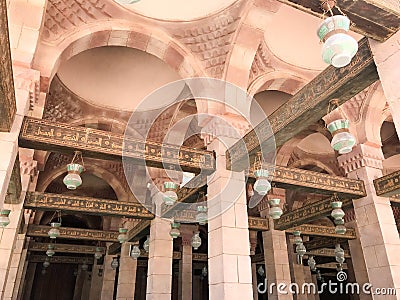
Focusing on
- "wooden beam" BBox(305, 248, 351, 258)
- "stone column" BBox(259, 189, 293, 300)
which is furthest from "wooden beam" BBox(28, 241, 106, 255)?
"wooden beam" BBox(305, 248, 351, 258)

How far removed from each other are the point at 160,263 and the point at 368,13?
19.5ft

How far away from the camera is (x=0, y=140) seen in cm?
375

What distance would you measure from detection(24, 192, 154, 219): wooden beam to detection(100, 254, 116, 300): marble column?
4.75 metres

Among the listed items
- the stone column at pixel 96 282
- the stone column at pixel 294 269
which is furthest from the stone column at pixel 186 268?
the stone column at pixel 96 282

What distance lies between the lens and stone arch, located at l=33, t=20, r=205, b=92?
4.81 m

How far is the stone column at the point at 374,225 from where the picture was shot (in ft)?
16.9

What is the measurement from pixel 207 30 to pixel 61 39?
2.45 meters

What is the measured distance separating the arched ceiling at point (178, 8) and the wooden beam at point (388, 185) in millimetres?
4132

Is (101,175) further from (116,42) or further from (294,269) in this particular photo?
(294,269)

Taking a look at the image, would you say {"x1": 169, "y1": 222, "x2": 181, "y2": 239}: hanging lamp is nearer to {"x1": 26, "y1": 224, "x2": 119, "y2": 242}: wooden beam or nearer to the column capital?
{"x1": 26, "y1": 224, "x2": 119, "y2": 242}: wooden beam

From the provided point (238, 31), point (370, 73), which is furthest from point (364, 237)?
point (238, 31)

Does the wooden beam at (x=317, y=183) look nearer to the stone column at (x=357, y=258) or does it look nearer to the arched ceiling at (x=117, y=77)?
the arched ceiling at (x=117, y=77)

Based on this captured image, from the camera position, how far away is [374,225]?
555 centimetres

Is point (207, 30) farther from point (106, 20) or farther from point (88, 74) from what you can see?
point (88, 74)
